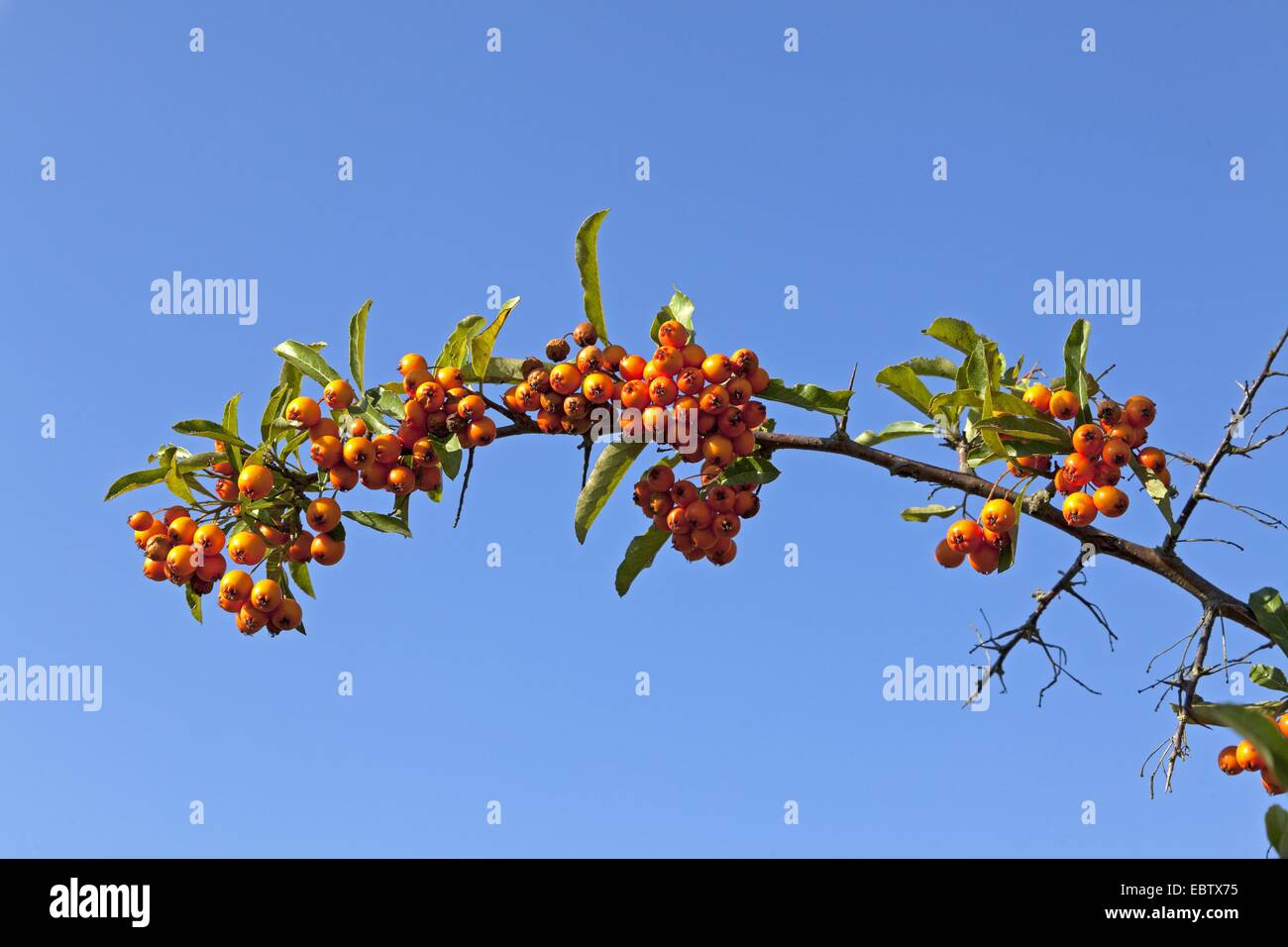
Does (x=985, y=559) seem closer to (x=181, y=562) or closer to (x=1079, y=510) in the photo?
(x=1079, y=510)

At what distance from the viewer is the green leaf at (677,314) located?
13.0 feet

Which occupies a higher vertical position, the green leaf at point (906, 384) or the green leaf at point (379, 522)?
the green leaf at point (906, 384)

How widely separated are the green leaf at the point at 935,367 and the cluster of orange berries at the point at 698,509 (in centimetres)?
77

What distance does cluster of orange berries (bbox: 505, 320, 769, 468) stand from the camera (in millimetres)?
3750

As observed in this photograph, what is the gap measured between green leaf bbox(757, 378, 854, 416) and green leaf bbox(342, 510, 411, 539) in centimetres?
142

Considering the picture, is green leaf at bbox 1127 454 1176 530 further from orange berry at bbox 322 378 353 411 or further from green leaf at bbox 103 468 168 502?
green leaf at bbox 103 468 168 502

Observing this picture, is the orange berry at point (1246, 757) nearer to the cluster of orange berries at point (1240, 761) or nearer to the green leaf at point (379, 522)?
the cluster of orange berries at point (1240, 761)

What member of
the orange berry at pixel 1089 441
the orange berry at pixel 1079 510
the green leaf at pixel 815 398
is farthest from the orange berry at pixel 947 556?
the green leaf at pixel 815 398

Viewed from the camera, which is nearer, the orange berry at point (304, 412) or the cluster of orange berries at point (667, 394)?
the cluster of orange berries at point (667, 394)

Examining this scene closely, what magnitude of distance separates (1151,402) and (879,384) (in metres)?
0.97

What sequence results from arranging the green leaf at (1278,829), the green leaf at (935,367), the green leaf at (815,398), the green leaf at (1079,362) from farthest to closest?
the green leaf at (935,367), the green leaf at (1079,362), the green leaf at (815,398), the green leaf at (1278,829)

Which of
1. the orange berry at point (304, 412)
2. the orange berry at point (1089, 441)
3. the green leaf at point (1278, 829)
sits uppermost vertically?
the orange berry at point (304, 412)

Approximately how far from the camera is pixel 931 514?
417 centimetres

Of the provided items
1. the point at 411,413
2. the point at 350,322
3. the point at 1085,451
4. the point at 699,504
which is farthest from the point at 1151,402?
the point at 350,322
